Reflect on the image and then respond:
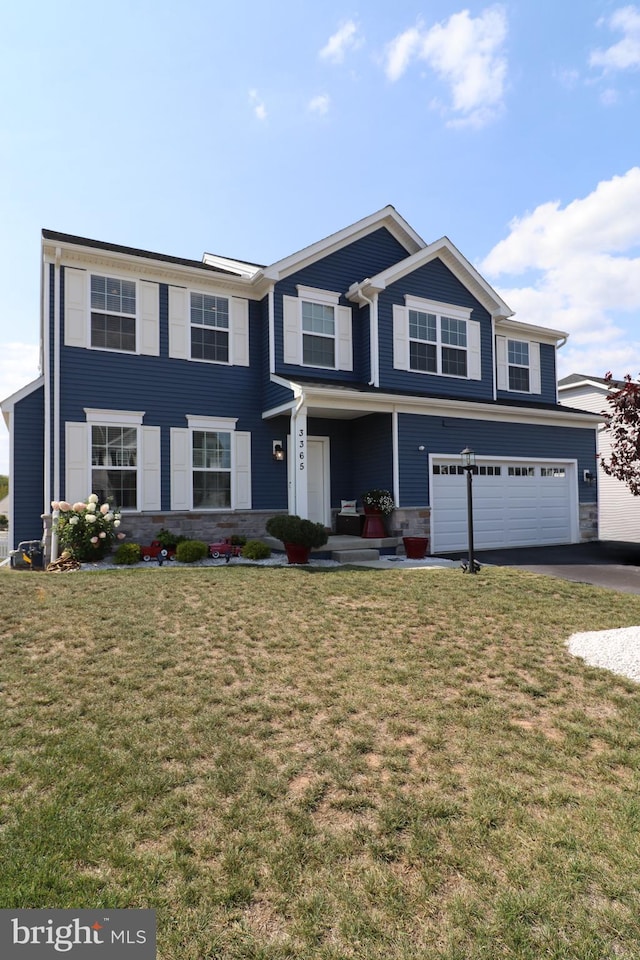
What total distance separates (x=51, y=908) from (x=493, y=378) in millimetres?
15649

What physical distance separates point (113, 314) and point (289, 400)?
4.64 m

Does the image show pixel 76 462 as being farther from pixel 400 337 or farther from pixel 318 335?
pixel 400 337

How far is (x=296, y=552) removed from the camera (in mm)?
10641

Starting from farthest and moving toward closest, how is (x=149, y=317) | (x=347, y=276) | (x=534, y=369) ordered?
(x=534, y=369)
(x=347, y=276)
(x=149, y=317)

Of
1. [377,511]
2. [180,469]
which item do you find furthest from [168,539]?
[377,511]

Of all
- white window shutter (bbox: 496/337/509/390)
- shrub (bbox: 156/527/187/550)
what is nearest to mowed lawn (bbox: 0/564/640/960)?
shrub (bbox: 156/527/187/550)

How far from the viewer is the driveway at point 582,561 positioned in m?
9.30

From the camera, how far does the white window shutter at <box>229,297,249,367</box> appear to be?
13.1m

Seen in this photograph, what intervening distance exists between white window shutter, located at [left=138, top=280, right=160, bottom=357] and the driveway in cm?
897

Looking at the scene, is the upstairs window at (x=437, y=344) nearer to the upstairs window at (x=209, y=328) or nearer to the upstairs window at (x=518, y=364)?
the upstairs window at (x=518, y=364)

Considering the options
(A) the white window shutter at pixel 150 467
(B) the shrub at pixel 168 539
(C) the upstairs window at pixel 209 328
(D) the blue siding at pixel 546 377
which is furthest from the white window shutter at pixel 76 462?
(D) the blue siding at pixel 546 377

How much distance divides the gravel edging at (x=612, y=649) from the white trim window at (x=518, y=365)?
11.7 m

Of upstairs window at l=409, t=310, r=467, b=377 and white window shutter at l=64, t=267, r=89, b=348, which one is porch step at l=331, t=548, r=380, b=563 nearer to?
upstairs window at l=409, t=310, r=467, b=377

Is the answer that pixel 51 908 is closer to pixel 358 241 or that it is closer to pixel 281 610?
pixel 281 610
